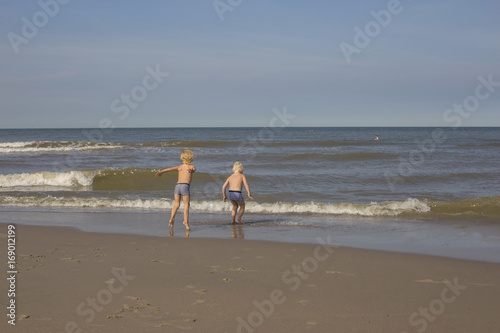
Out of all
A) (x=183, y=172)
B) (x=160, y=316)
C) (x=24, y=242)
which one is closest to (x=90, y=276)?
(x=160, y=316)

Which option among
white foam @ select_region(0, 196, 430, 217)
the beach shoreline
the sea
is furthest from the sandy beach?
white foam @ select_region(0, 196, 430, 217)

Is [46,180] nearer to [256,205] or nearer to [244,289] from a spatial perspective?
[256,205]

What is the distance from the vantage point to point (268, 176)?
65.3ft

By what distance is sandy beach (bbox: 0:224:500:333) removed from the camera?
4.43m

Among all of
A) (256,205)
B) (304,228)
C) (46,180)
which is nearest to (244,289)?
(304,228)

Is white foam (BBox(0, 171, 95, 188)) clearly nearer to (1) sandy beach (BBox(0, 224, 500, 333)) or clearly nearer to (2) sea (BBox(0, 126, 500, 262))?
(2) sea (BBox(0, 126, 500, 262))

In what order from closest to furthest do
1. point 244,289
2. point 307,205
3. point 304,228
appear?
point 244,289 < point 304,228 < point 307,205

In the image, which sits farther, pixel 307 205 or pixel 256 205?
pixel 256 205

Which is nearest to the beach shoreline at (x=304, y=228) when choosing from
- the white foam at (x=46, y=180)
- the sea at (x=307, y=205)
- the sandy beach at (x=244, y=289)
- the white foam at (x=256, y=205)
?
the sea at (x=307, y=205)

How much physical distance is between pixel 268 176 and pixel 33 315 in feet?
51.4

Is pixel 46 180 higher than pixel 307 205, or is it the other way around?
pixel 46 180

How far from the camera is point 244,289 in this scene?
540 centimetres

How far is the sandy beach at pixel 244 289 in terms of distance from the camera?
4.43 meters

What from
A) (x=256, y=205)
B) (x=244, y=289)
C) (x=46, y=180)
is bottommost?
(x=244, y=289)
